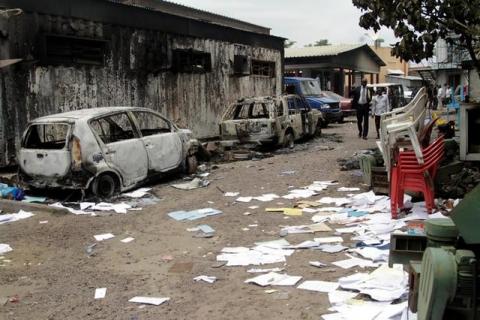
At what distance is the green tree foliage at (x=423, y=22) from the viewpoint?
7312 millimetres

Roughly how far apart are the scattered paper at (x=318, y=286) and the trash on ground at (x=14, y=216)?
4.72 meters

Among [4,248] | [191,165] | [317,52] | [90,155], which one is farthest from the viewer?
[317,52]

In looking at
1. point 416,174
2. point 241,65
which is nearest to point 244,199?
point 416,174

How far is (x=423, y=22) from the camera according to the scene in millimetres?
7453

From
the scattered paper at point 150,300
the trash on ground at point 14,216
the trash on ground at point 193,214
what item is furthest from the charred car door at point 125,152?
the scattered paper at point 150,300

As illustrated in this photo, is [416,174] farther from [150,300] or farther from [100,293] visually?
[100,293]

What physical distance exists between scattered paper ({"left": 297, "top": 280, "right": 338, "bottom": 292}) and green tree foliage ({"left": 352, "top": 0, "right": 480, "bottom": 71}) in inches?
164

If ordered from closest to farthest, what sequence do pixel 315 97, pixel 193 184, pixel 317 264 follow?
1. pixel 317 264
2. pixel 193 184
3. pixel 315 97

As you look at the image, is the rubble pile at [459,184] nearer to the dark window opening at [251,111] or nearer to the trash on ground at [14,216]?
the trash on ground at [14,216]

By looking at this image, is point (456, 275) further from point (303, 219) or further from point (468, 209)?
point (303, 219)

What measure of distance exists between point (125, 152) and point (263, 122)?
579 cm

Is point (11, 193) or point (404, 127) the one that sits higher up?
point (404, 127)

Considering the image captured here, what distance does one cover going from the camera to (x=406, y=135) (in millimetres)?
6953

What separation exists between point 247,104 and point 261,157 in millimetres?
1988
